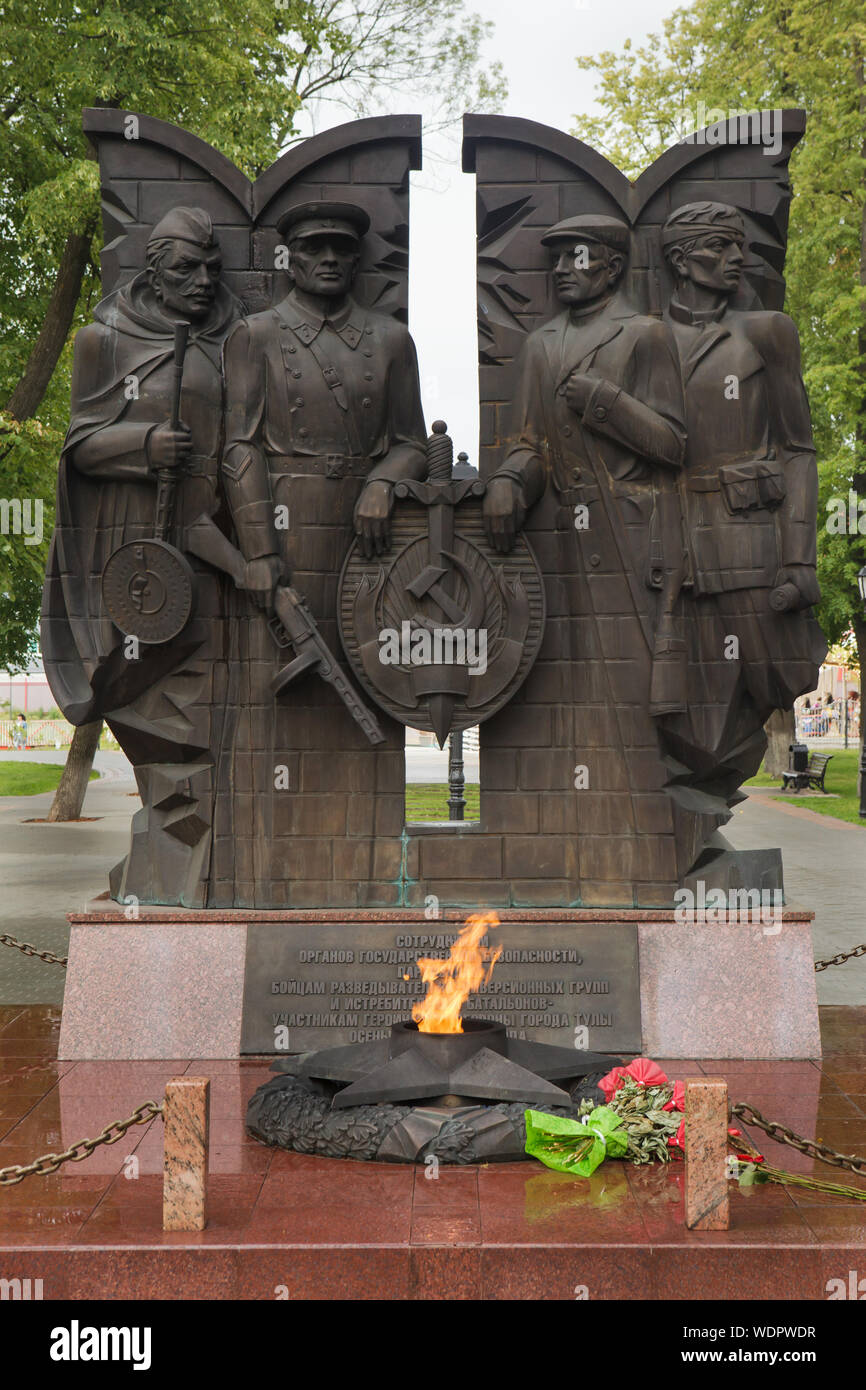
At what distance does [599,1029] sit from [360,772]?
2193 millimetres

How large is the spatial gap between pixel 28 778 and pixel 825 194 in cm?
2258

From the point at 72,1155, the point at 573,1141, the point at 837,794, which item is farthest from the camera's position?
the point at 837,794

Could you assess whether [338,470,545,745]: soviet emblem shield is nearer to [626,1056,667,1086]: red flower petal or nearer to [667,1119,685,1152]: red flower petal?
[626,1056,667,1086]: red flower petal

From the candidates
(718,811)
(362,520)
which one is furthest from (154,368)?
(718,811)

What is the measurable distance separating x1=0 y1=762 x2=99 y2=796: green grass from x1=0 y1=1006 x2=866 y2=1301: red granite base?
25.6 meters

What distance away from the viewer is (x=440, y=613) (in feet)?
28.0

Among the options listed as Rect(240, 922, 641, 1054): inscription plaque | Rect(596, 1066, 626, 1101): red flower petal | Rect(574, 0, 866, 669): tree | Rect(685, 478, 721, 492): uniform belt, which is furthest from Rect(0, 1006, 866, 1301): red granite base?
Rect(574, 0, 866, 669): tree

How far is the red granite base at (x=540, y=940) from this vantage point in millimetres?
8508

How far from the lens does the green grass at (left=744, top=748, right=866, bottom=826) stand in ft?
86.1

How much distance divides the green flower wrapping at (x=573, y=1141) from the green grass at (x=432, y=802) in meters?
12.0

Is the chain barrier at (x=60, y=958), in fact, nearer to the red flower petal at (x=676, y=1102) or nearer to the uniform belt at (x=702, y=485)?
the red flower petal at (x=676, y=1102)

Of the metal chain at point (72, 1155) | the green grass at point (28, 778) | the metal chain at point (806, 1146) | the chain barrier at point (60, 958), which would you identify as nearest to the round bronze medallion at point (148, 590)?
the chain barrier at point (60, 958)

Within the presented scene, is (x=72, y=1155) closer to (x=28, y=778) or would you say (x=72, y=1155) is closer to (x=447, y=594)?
(x=447, y=594)

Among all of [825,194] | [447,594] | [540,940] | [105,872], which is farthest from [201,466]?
[825,194]
